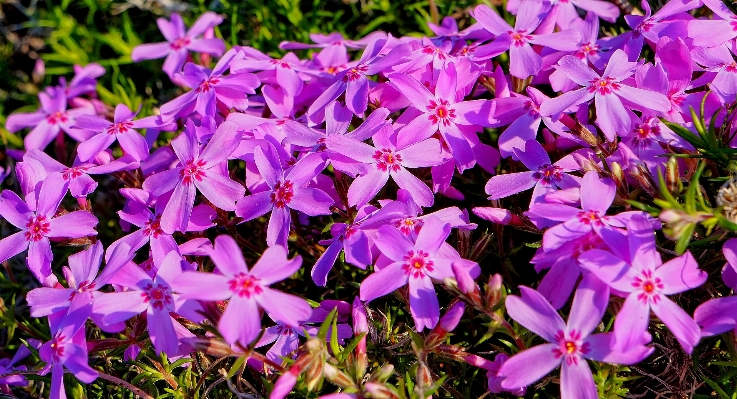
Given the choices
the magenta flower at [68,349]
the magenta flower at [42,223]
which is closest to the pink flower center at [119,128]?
the magenta flower at [42,223]

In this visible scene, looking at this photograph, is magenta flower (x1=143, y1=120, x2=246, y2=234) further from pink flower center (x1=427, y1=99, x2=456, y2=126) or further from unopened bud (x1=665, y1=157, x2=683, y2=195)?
unopened bud (x1=665, y1=157, x2=683, y2=195)

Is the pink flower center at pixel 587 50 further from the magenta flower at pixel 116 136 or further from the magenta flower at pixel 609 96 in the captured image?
the magenta flower at pixel 116 136

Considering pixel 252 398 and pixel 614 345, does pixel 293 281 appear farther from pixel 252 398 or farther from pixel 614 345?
pixel 614 345

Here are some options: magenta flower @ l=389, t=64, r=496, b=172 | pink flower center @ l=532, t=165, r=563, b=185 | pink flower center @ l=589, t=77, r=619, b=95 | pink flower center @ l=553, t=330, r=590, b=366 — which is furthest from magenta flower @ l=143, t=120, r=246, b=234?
pink flower center @ l=589, t=77, r=619, b=95

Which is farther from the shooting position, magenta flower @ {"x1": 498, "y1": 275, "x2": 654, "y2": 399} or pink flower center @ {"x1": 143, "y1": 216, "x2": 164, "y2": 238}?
pink flower center @ {"x1": 143, "y1": 216, "x2": 164, "y2": 238}

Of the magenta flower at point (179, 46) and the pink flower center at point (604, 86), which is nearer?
the pink flower center at point (604, 86)

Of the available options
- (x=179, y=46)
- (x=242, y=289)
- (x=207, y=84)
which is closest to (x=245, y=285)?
(x=242, y=289)
